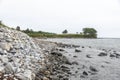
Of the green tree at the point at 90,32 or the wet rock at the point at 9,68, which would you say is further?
the green tree at the point at 90,32

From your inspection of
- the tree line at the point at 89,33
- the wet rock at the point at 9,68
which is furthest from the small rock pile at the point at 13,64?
the tree line at the point at 89,33

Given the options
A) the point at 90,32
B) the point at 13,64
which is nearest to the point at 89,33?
the point at 90,32

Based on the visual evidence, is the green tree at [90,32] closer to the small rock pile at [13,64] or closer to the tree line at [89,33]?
the tree line at [89,33]

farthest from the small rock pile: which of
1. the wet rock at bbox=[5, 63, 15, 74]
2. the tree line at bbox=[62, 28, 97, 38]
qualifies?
the tree line at bbox=[62, 28, 97, 38]

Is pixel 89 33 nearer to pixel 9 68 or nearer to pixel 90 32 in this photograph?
pixel 90 32

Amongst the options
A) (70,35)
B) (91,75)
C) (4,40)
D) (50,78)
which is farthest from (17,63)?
(70,35)

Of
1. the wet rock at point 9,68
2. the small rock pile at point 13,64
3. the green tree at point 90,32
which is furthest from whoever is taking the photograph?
the green tree at point 90,32

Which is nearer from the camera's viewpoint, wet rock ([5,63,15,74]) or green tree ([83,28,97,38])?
wet rock ([5,63,15,74])

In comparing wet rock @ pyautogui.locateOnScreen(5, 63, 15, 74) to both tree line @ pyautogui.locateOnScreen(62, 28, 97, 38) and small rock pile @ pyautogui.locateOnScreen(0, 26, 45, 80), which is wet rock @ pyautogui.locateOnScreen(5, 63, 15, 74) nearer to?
small rock pile @ pyautogui.locateOnScreen(0, 26, 45, 80)

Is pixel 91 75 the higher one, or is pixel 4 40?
pixel 4 40

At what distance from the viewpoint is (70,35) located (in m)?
173

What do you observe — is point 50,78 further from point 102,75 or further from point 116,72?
point 116,72

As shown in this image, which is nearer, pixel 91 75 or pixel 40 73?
pixel 40 73

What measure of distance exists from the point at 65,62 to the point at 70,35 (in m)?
142
